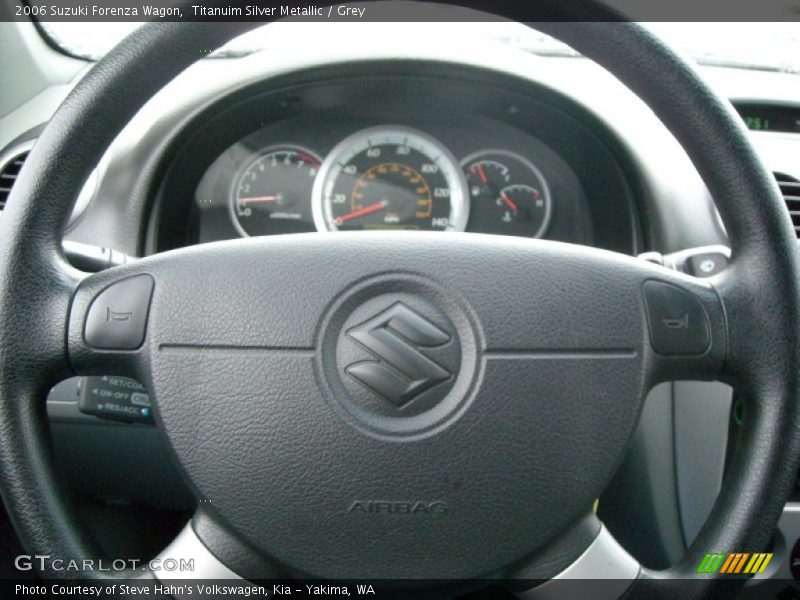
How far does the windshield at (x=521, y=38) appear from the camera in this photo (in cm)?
171

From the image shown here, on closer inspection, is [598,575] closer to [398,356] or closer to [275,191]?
[398,356]

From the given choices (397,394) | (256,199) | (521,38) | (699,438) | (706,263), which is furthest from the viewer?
(256,199)

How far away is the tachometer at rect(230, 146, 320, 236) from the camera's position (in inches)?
75.0

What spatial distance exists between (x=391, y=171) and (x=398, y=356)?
Answer: 1101 millimetres

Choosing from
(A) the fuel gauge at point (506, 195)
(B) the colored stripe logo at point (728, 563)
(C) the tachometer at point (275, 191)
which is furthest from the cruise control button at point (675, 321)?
(C) the tachometer at point (275, 191)

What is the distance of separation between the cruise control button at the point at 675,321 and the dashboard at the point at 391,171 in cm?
88

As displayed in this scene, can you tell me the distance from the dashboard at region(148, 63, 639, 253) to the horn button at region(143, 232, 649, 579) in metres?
0.92

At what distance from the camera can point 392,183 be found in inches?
76.1

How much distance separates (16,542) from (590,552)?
3.50ft

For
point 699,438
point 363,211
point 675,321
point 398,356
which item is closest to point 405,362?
point 398,356

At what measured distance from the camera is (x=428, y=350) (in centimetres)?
88

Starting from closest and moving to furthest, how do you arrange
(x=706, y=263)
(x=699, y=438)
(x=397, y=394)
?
(x=397, y=394) → (x=706, y=263) → (x=699, y=438)

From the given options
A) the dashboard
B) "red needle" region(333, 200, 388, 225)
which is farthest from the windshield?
"red needle" region(333, 200, 388, 225)

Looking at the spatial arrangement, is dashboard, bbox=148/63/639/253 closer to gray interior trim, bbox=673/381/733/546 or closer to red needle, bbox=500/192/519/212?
red needle, bbox=500/192/519/212
